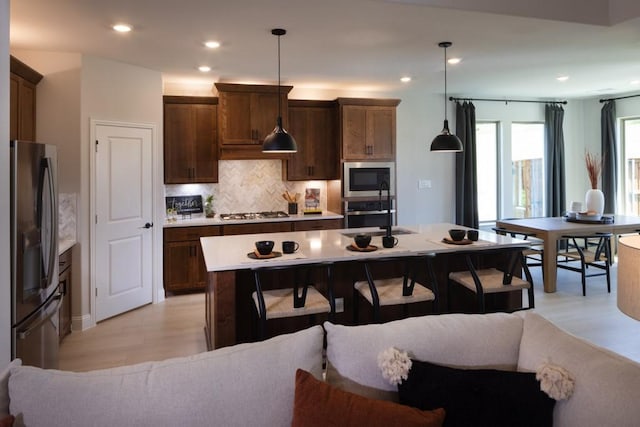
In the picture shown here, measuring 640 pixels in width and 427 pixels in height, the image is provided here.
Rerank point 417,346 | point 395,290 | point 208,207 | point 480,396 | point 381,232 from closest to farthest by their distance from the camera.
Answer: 1. point 480,396
2. point 417,346
3. point 395,290
4. point 381,232
5. point 208,207

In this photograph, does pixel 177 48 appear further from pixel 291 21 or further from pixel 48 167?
pixel 48 167

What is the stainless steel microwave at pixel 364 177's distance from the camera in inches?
233

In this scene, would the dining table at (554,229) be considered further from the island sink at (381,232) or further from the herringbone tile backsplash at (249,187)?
the herringbone tile backsplash at (249,187)

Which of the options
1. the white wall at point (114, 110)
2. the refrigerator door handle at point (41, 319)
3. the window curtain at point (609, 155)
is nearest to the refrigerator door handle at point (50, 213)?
the refrigerator door handle at point (41, 319)

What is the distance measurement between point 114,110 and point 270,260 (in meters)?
2.75

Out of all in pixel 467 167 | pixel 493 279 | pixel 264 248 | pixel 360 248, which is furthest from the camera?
pixel 467 167

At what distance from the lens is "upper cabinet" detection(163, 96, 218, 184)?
5.48m

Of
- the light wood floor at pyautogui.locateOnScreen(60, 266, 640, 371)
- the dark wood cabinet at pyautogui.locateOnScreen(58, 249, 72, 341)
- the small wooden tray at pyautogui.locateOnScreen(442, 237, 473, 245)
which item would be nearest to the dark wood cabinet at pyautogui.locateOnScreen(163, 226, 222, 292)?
the light wood floor at pyautogui.locateOnScreen(60, 266, 640, 371)

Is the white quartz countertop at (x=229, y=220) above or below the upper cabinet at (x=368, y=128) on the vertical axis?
below

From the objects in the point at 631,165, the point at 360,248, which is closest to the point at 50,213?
the point at 360,248

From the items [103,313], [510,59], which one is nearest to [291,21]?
[510,59]

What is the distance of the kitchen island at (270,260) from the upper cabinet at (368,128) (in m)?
2.12

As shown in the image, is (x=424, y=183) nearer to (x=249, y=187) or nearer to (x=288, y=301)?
(x=249, y=187)

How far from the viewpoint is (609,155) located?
720cm
